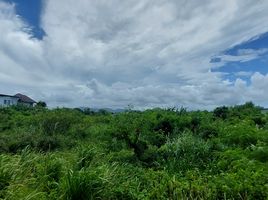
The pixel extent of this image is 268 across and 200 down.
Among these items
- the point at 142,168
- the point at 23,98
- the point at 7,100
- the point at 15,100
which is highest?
the point at 23,98

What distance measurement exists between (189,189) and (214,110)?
1559cm

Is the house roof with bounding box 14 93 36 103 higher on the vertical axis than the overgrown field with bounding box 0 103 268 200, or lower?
higher

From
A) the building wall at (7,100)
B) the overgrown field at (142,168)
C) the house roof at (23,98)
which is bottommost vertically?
the overgrown field at (142,168)

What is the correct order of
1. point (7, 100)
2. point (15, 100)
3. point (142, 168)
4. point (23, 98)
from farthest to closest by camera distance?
point (23, 98) < point (15, 100) < point (7, 100) < point (142, 168)

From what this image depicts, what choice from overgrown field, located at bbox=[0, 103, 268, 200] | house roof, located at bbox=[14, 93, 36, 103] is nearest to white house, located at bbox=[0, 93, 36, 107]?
house roof, located at bbox=[14, 93, 36, 103]

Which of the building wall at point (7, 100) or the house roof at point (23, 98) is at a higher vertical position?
the house roof at point (23, 98)

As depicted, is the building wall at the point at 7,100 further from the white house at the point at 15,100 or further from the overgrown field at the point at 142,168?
the overgrown field at the point at 142,168

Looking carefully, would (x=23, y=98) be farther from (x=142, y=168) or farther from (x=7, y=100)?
(x=142, y=168)

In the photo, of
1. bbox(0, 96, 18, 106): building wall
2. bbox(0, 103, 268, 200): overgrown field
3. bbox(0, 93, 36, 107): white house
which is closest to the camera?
bbox(0, 103, 268, 200): overgrown field

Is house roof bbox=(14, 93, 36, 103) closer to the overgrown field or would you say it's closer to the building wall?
the building wall

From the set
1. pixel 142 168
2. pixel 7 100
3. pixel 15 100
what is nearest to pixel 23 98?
pixel 15 100

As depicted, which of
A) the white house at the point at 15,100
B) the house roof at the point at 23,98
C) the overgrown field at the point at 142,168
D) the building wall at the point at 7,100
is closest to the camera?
the overgrown field at the point at 142,168

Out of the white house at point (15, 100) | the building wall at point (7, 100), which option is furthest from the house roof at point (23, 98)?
the building wall at point (7, 100)

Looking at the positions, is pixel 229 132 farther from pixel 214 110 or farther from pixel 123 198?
pixel 214 110
